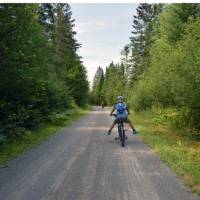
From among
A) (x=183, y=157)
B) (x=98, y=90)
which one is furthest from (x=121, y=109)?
(x=98, y=90)

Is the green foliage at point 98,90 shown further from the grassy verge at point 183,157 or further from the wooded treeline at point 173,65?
the grassy verge at point 183,157

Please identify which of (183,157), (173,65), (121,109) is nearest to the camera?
(183,157)

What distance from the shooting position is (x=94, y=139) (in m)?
20.0

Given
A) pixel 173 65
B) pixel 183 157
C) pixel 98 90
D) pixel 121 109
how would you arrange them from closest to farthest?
pixel 183 157 < pixel 121 109 < pixel 173 65 < pixel 98 90

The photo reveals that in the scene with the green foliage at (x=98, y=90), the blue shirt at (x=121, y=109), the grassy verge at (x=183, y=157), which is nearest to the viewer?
the grassy verge at (x=183, y=157)

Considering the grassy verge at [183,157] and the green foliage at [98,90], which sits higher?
the green foliage at [98,90]

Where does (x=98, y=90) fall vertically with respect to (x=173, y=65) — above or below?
above

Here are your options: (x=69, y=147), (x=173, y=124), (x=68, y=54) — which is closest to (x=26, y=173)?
(x=69, y=147)

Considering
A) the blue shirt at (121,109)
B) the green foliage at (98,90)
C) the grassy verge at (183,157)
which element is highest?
the green foliage at (98,90)

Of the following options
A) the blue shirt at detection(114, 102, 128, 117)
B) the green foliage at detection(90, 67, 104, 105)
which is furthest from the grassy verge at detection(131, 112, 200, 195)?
the green foliage at detection(90, 67, 104, 105)

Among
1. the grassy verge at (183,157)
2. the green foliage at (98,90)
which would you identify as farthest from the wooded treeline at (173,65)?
the green foliage at (98,90)

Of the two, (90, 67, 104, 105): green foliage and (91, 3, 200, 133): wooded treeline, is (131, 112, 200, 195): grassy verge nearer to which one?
(91, 3, 200, 133): wooded treeline

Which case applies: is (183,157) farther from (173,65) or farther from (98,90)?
(98,90)

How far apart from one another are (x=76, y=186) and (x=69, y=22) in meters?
60.0
